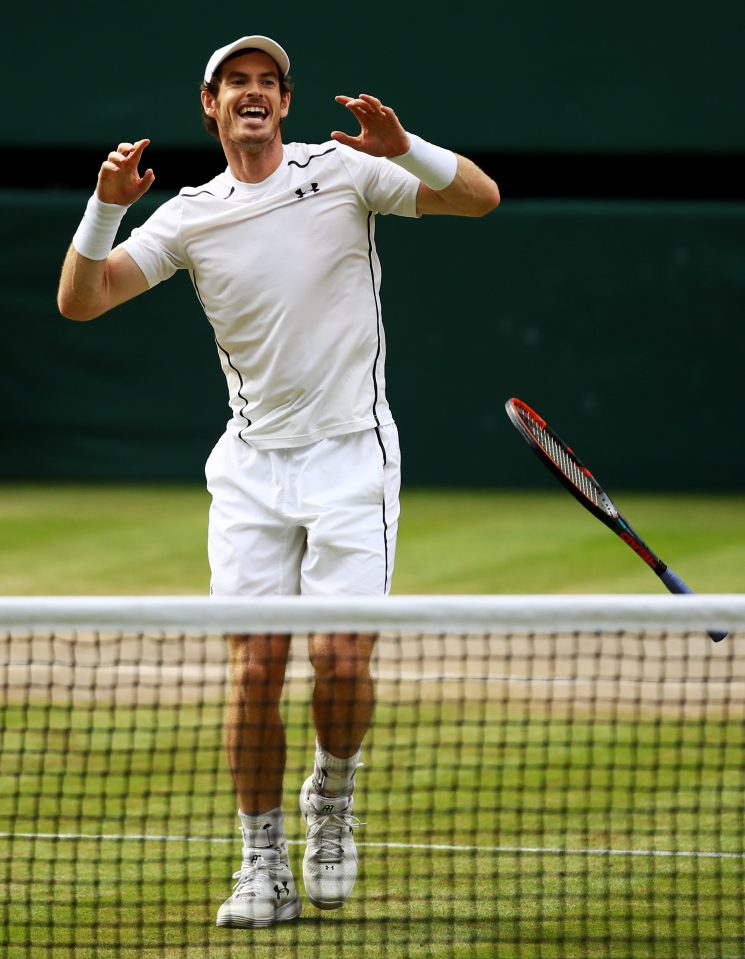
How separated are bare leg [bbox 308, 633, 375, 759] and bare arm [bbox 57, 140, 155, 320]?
1032mm

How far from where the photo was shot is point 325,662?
3943 millimetres

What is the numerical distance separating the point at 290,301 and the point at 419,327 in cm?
794

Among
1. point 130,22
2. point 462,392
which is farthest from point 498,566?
point 130,22

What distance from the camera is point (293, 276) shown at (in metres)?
4.04

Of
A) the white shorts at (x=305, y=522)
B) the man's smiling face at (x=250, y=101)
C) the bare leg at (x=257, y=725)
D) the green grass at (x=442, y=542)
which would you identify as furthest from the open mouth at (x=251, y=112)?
the green grass at (x=442, y=542)

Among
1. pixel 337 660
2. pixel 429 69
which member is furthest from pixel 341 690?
pixel 429 69

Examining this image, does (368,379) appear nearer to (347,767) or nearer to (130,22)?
(347,767)

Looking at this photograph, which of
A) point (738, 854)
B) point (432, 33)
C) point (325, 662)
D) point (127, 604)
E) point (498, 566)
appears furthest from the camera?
point (432, 33)

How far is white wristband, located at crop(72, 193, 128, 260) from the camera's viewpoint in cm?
389

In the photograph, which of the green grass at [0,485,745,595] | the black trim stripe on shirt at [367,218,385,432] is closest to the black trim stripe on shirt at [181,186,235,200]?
the black trim stripe on shirt at [367,218,385,432]

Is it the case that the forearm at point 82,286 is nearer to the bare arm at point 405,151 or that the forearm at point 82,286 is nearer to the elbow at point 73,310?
the elbow at point 73,310

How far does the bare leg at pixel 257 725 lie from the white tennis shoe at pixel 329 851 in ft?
0.52

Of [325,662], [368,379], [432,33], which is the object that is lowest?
[325,662]

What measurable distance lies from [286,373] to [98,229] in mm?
591
